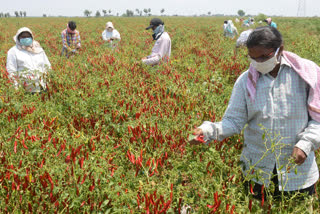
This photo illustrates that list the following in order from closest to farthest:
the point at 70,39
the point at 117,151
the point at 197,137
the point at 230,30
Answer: the point at 197,137 → the point at 117,151 → the point at 70,39 → the point at 230,30

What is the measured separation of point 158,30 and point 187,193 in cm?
387

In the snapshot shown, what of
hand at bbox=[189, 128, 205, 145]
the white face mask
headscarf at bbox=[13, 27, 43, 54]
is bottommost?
hand at bbox=[189, 128, 205, 145]

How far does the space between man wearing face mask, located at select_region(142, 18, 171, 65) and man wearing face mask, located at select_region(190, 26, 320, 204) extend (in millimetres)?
3303

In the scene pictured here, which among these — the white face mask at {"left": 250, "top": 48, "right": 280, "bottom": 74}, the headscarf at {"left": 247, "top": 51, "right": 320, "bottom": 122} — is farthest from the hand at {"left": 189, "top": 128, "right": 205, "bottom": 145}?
the headscarf at {"left": 247, "top": 51, "right": 320, "bottom": 122}

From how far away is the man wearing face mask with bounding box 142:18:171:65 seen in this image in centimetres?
503

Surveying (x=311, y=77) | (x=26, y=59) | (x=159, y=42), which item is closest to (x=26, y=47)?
(x=26, y=59)

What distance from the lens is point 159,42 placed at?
5.07 metres

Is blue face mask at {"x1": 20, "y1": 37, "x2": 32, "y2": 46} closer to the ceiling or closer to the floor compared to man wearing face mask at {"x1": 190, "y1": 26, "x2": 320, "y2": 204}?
closer to the ceiling

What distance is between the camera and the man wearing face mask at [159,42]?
198 inches

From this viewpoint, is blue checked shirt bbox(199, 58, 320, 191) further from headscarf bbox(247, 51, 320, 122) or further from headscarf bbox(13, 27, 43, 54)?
headscarf bbox(13, 27, 43, 54)

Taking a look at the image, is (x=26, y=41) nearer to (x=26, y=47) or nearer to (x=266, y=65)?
(x=26, y=47)

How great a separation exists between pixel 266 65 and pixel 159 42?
3.48 m

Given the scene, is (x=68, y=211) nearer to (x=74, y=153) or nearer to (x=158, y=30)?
(x=74, y=153)

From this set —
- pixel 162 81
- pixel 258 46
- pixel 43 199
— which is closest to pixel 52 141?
pixel 43 199
